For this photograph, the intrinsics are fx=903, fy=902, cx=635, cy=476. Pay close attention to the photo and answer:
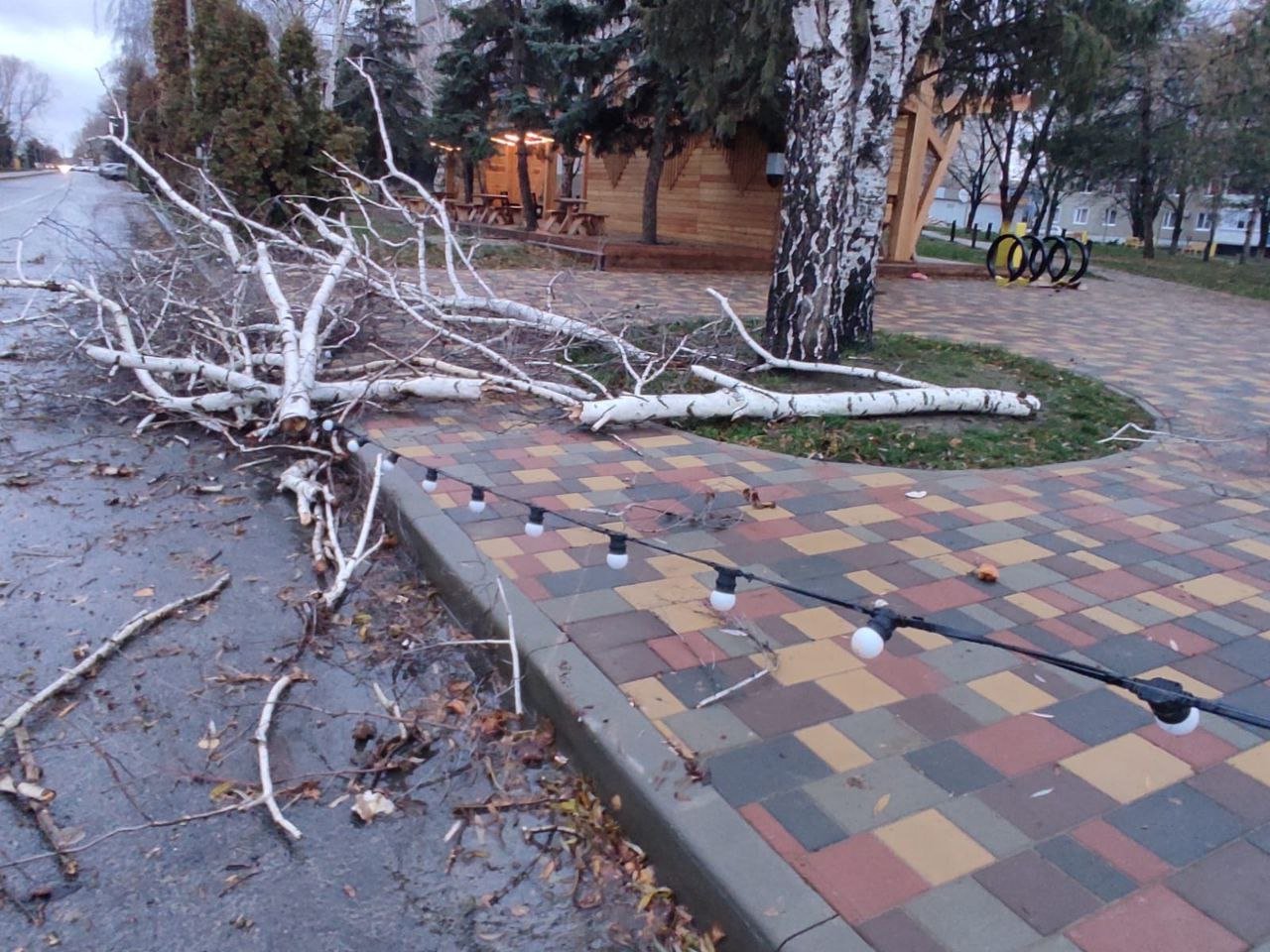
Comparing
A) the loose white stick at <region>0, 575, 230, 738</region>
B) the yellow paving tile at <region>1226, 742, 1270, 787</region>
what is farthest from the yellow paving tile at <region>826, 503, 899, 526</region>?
the loose white stick at <region>0, 575, 230, 738</region>

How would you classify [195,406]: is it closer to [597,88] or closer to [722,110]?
[722,110]

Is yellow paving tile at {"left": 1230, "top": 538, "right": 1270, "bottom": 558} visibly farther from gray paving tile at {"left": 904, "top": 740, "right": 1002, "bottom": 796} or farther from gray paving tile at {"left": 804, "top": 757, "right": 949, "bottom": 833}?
gray paving tile at {"left": 804, "top": 757, "right": 949, "bottom": 833}

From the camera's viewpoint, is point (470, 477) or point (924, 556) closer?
point (924, 556)

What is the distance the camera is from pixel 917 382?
611cm

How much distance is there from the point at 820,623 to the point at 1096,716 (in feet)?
2.86

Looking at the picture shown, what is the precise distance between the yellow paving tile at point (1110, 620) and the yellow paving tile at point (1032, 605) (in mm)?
110

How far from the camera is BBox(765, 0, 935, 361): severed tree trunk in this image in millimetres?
6184

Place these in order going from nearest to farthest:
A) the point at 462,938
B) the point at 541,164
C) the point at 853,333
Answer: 1. the point at 462,938
2. the point at 853,333
3. the point at 541,164

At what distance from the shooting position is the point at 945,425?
5758 millimetres

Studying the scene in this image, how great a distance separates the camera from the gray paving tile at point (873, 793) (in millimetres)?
2162

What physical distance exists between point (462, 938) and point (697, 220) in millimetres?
20845

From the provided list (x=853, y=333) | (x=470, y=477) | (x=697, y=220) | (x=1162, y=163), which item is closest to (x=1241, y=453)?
(x=853, y=333)

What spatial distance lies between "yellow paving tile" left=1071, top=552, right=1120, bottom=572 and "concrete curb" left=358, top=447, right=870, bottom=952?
221 centimetres

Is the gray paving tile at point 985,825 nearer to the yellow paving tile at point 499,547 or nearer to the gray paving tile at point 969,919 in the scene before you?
the gray paving tile at point 969,919
